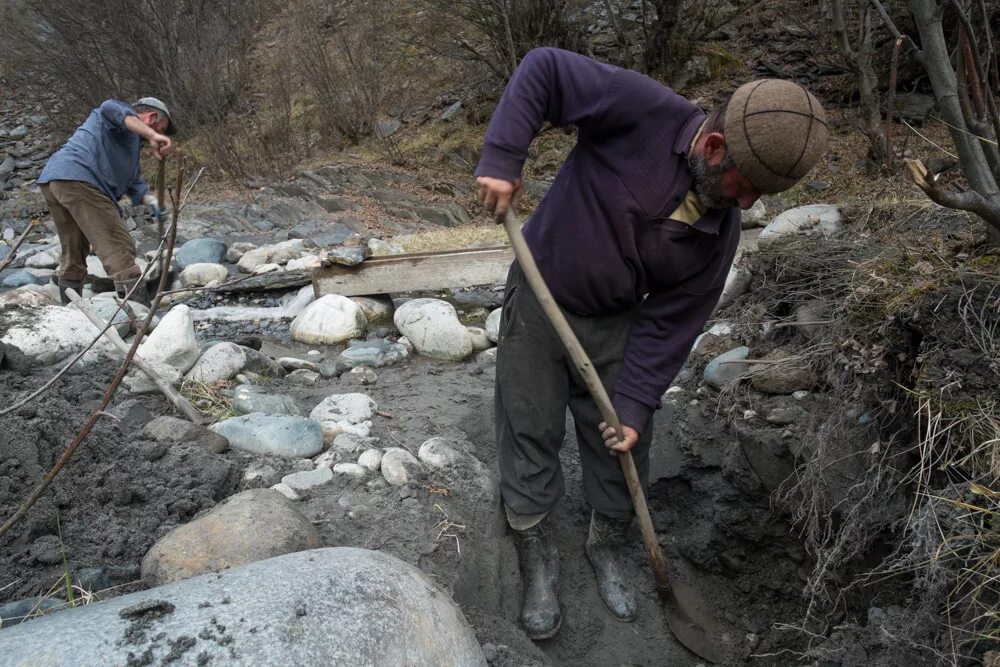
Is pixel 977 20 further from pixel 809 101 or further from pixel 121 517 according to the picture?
pixel 121 517

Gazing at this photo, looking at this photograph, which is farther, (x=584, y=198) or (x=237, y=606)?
(x=584, y=198)

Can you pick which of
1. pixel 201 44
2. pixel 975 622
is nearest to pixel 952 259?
pixel 975 622

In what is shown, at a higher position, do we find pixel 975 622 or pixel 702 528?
pixel 975 622

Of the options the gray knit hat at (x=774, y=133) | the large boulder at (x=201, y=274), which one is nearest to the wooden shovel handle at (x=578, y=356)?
the gray knit hat at (x=774, y=133)

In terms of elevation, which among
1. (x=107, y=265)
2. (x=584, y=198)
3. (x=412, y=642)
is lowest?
(x=107, y=265)

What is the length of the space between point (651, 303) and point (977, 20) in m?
6.79

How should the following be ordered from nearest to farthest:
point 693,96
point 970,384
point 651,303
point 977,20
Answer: point 970,384
point 651,303
point 977,20
point 693,96

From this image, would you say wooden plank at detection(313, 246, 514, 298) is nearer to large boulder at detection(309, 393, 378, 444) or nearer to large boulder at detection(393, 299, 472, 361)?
large boulder at detection(393, 299, 472, 361)

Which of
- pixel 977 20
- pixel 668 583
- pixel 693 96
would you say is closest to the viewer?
pixel 668 583

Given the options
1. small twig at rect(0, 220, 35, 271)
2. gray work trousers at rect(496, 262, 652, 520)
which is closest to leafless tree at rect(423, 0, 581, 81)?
gray work trousers at rect(496, 262, 652, 520)

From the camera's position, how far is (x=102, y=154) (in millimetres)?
5301

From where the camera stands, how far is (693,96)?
9461 mm

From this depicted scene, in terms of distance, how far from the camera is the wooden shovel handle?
2.22 metres

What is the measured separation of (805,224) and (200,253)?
562cm
